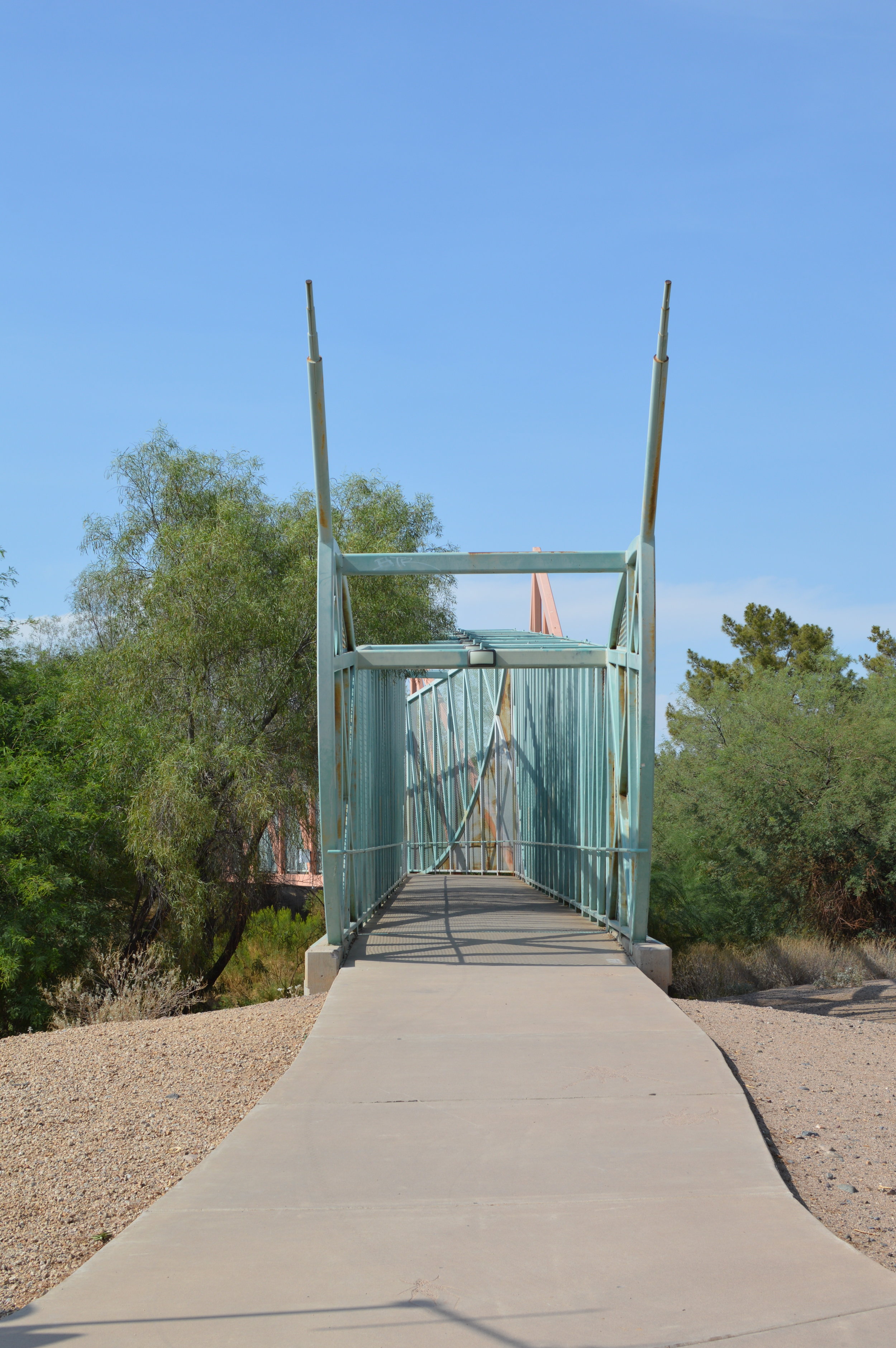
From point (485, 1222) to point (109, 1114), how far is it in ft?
9.36

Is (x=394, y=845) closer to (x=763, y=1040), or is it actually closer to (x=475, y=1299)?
(x=763, y=1040)

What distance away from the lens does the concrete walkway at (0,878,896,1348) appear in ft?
11.7

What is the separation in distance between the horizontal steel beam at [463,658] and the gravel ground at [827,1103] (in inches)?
152

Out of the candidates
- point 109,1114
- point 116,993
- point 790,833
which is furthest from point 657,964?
point 790,833

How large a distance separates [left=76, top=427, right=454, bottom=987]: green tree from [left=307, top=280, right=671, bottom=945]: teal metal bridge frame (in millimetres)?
1641

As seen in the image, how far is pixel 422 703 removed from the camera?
2412cm

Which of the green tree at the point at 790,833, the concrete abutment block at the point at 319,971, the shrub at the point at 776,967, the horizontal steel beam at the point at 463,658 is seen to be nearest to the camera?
the concrete abutment block at the point at 319,971

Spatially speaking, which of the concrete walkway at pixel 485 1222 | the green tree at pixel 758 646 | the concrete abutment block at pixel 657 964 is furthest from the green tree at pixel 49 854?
the green tree at pixel 758 646

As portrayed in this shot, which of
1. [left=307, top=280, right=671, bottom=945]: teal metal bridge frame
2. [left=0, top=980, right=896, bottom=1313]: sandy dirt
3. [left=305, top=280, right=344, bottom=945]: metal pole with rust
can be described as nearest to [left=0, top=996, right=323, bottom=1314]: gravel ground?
[left=0, top=980, right=896, bottom=1313]: sandy dirt

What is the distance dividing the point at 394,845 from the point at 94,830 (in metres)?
4.27

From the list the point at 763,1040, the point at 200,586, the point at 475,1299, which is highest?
the point at 200,586

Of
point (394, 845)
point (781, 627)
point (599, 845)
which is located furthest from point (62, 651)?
point (781, 627)

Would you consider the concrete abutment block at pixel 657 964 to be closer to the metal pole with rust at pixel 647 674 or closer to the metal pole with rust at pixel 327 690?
the metal pole with rust at pixel 647 674

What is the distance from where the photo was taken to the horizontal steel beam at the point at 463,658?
1166cm
